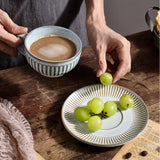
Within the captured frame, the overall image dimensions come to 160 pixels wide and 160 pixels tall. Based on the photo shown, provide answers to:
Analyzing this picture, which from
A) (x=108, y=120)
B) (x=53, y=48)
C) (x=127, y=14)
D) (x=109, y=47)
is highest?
(x=53, y=48)

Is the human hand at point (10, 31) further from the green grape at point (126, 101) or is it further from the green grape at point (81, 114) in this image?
the green grape at point (126, 101)

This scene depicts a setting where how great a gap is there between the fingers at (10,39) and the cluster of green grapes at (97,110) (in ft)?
0.98

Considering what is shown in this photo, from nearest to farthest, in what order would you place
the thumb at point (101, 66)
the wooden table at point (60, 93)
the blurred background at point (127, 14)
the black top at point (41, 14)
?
1. the wooden table at point (60, 93)
2. the thumb at point (101, 66)
3. the black top at point (41, 14)
4. the blurred background at point (127, 14)

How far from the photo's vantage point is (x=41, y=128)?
0.91 m

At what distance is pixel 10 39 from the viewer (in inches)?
34.8

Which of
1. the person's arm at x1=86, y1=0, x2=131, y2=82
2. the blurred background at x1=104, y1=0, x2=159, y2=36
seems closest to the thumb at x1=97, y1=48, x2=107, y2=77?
the person's arm at x1=86, y1=0, x2=131, y2=82

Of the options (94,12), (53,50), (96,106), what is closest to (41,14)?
(94,12)

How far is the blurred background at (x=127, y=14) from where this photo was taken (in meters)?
2.11

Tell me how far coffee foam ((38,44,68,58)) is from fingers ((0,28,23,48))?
0.08 meters

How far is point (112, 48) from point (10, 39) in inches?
16.5

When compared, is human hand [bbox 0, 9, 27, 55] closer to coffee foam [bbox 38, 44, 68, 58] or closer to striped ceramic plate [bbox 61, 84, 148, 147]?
coffee foam [bbox 38, 44, 68, 58]

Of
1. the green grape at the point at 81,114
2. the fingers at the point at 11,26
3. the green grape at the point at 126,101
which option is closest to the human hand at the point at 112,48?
the green grape at the point at 126,101

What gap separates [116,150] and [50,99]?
308 millimetres

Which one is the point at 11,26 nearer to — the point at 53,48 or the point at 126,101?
the point at 53,48
